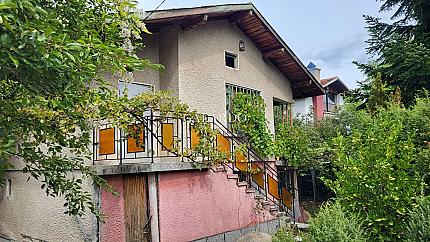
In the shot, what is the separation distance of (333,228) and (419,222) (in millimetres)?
1353

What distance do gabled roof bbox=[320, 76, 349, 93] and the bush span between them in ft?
82.1

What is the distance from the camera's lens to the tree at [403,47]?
13.0 metres

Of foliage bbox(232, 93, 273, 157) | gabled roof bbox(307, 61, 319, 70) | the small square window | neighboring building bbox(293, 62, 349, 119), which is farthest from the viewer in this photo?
gabled roof bbox(307, 61, 319, 70)

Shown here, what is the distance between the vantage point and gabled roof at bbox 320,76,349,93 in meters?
30.7

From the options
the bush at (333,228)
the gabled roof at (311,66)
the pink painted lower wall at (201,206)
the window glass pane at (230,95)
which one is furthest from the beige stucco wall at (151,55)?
the gabled roof at (311,66)

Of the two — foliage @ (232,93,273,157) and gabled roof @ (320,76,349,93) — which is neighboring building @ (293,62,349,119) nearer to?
gabled roof @ (320,76,349,93)

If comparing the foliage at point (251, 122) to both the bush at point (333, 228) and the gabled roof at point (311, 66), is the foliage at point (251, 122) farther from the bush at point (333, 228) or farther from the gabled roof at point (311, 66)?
the gabled roof at point (311, 66)

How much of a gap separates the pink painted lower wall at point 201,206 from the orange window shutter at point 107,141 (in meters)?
1.69

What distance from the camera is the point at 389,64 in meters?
14.4

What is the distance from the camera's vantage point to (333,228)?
5867mm

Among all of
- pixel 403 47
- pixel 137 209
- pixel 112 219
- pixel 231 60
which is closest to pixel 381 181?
pixel 137 209

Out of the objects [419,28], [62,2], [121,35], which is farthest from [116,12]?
[419,28]

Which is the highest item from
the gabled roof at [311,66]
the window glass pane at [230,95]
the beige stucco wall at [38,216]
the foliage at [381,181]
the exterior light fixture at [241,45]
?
the gabled roof at [311,66]

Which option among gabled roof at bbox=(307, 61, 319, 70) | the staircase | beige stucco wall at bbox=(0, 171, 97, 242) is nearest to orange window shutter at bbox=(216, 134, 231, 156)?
the staircase
